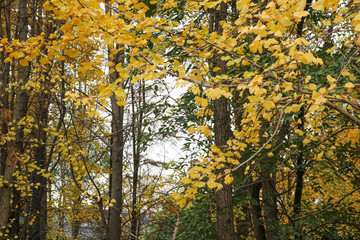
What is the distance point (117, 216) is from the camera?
586 centimetres

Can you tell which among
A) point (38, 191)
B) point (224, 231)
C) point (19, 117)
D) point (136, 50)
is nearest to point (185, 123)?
point (224, 231)

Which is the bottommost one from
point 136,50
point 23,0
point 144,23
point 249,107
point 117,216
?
point 117,216

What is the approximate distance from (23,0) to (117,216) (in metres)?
3.85

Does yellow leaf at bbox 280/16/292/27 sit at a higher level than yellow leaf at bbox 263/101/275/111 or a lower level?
higher

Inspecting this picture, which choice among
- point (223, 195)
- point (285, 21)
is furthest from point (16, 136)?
point (285, 21)

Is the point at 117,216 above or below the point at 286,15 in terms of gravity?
below

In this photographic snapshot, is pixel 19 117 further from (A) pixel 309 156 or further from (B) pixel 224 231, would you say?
(A) pixel 309 156

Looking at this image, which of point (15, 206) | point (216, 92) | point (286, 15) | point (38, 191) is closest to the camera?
point (286, 15)

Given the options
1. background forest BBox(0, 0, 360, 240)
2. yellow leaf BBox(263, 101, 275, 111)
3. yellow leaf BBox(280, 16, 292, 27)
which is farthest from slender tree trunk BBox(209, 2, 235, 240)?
yellow leaf BBox(280, 16, 292, 27)

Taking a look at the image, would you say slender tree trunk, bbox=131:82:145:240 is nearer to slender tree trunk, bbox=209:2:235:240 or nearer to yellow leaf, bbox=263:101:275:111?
slender tree trunk, bbox=209:2:235:240

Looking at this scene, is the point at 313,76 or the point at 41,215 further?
the point at 41,215

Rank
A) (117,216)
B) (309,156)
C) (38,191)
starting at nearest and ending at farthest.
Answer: (309,156) → (117,216) → (38,191)

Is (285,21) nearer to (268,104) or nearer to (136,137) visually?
(268,104)

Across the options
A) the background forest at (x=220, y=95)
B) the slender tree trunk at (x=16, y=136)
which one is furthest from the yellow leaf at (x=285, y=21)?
the slender tree trunk at (x=16, y=136)
